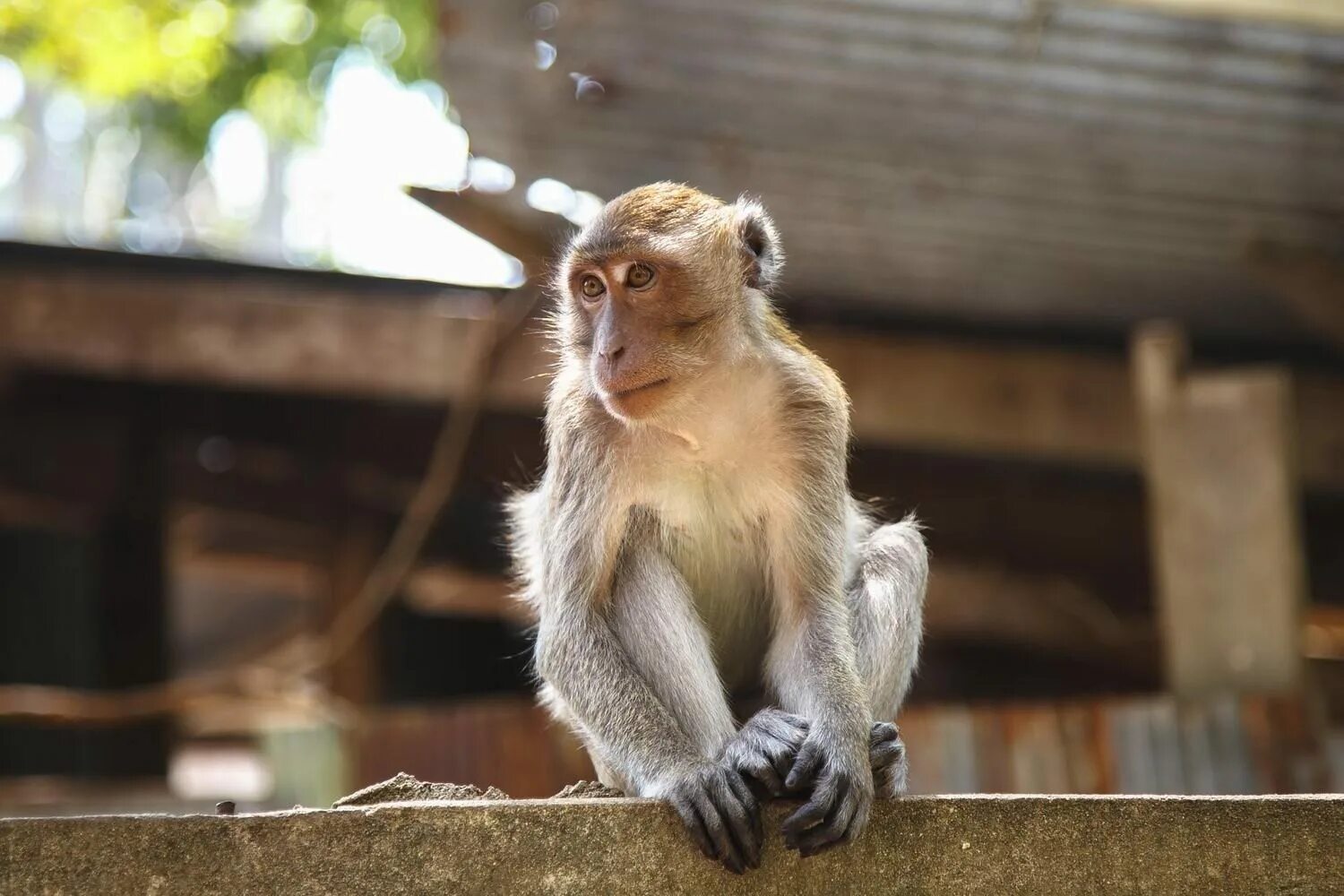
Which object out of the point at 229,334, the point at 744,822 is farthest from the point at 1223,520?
the point at 229,334

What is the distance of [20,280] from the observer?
924 cm

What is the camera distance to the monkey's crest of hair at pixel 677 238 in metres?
4.84

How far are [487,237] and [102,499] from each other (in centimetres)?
418

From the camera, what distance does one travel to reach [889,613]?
491cm

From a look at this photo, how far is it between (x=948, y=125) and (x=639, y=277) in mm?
2835

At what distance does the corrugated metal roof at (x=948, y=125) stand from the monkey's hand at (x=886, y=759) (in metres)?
2.99

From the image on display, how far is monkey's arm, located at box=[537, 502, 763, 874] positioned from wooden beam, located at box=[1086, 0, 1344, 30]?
2.65 m

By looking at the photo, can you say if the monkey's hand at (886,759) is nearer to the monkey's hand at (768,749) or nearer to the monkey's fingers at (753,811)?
the monkey's hand at (768,749)

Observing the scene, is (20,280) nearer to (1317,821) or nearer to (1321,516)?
(1317,821)

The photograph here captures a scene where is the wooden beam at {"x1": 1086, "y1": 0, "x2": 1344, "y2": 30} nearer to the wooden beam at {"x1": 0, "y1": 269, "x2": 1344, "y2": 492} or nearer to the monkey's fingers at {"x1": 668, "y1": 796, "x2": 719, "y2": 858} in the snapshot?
the monkey's fingers at {"x1": 668, "y1": 796, "x2": 719, "y2": 858}

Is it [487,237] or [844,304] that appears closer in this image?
[487,237]

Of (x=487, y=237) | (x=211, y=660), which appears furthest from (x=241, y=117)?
(x=487, y=237)

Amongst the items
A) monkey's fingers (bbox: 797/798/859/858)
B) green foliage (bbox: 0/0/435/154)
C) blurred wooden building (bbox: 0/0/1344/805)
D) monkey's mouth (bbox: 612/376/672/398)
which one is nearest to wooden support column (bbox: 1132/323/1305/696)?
blurred wooden building (bbox: 0/0/1344/805)

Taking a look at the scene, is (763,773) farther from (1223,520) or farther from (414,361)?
(414,361)
